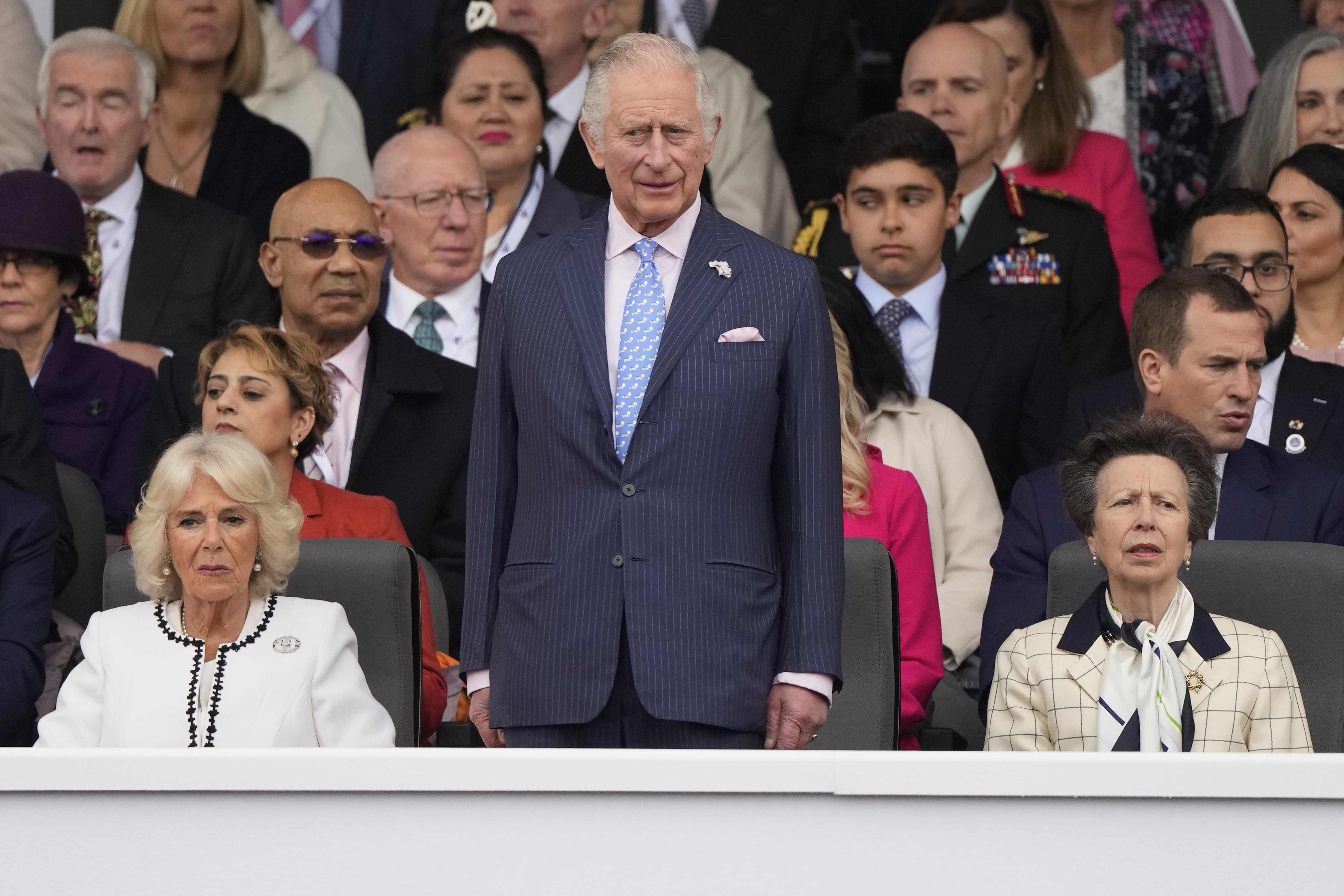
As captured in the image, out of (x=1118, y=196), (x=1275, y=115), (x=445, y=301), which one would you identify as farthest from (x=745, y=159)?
(x=1275, y=115)

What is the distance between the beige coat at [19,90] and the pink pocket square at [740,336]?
129 inches

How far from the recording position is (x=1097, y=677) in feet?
9.92

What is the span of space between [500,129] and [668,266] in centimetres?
267

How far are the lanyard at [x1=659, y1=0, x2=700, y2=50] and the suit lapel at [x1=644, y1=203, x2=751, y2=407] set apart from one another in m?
3.30

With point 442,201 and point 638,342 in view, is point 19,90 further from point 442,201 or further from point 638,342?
point 638,342

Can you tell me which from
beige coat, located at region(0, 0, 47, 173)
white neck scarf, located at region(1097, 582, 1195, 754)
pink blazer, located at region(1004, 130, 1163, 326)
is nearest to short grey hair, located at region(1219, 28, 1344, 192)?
pink blazer, located at region(1004, 130, 1163, 326)

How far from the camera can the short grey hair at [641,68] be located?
2.66 metres

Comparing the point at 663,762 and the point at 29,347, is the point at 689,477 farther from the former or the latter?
the point at 29,347

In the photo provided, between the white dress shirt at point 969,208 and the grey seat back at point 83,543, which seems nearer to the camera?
the grey seat back at point 83,543

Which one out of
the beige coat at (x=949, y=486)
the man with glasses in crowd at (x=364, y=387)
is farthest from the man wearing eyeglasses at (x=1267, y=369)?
the man with glasses in crowd at (x=364, y=387)

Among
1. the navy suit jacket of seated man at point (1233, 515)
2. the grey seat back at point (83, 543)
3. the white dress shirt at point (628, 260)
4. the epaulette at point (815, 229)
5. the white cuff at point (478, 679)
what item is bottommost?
the white cuff at point (478, 679)

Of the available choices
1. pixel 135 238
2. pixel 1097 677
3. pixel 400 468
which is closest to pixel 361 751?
pixel 1097 677

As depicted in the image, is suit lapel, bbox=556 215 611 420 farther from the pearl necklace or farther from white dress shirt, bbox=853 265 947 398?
the pearl necklace

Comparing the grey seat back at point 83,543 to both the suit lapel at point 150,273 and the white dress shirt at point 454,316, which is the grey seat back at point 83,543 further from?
the white dress shirt at point 454,316
